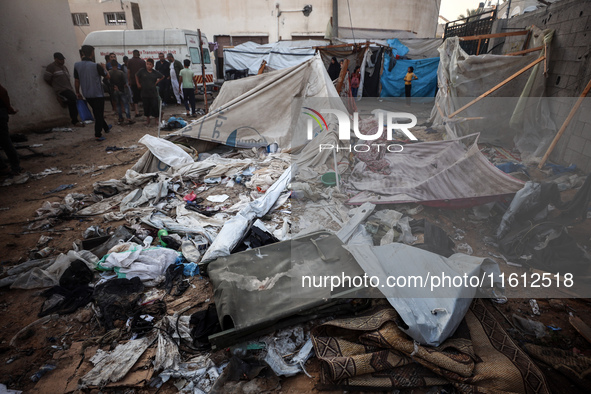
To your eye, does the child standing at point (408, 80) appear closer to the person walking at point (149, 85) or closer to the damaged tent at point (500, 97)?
the damaged tent at point (500, 97)

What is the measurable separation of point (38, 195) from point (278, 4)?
14559 millimetres

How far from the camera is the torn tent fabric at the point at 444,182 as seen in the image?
3547mm

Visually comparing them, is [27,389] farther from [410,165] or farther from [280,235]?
[410,165]

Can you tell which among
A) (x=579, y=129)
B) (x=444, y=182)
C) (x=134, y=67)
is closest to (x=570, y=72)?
(x=579, y=129)

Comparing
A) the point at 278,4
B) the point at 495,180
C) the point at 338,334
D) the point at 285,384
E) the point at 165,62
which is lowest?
the point at 285,384

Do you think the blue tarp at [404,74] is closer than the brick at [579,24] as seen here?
No

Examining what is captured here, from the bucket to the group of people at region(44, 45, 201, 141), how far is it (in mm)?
5442

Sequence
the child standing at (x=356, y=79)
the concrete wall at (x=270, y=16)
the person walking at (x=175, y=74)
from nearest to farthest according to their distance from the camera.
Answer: the person walking at (x=175, y=74), the child standing at (x=356, y=79), the concrete wall at (x=270, y=16)

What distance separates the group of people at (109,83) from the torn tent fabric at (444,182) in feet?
19.5

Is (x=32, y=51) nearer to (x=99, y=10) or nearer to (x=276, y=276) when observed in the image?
(x=276, y=276)

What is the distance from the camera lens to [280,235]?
331 cm

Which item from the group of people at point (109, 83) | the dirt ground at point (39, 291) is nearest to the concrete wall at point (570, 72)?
the dirt ground at point (39, 291)

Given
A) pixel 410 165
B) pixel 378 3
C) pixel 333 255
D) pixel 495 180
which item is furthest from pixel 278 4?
pixel 333 255

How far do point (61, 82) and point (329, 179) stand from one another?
23.7 feet
